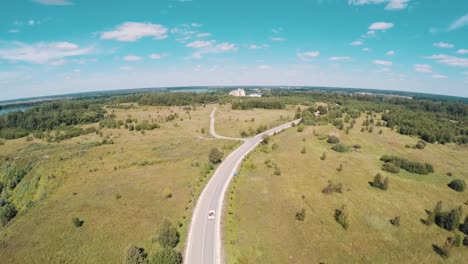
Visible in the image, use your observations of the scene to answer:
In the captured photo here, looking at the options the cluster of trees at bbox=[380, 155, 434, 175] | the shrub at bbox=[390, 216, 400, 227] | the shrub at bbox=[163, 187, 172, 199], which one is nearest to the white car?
the shrub at bbox=[163, 187, 172, 199]

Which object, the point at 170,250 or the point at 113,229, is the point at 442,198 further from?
the point at 113,229

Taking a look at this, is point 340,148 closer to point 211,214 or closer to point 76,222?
point 211,214

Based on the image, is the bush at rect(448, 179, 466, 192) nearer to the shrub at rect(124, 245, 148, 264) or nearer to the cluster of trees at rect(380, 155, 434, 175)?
the cluster of trees at rect(380, 155, 434, 175)

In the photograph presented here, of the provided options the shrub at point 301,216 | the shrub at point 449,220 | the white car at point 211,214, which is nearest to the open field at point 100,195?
the white car at point 211,214

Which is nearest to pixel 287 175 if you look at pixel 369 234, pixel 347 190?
pixel 347 190

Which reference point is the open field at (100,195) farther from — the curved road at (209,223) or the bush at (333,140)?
the bush at (333,140)
